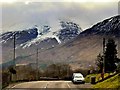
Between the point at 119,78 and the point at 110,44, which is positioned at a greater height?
the point at 110,44

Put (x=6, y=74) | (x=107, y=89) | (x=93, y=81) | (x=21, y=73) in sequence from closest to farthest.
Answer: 1. (x=107, y=89)
2. (x=93, y=81)
3. (x=6, y=74)
4. (x=21, y=73)

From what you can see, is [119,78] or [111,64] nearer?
[119,78]

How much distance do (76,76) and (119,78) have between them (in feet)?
78.5

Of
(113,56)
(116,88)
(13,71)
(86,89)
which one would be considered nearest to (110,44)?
(113,56)

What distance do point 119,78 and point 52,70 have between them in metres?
129

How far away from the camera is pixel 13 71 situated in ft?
227

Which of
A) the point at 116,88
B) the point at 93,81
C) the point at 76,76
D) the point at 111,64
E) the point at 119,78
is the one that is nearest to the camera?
the point at 116,88

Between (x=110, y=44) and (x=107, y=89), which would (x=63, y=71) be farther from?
(x=107, y=89)

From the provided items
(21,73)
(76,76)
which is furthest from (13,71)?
(21,73)

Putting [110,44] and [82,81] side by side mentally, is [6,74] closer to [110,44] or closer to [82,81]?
[82,81]

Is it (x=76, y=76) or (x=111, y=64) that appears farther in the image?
(x=111, y=64)

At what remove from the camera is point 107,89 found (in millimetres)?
40406

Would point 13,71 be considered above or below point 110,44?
below

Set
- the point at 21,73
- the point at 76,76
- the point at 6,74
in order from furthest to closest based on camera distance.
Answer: the point at 21,73 < the point at 6,74 < the point at 76,76
